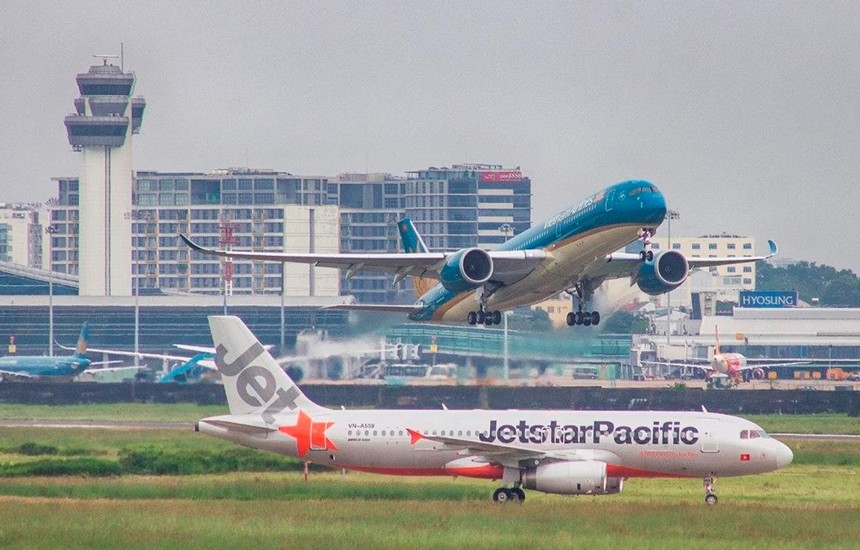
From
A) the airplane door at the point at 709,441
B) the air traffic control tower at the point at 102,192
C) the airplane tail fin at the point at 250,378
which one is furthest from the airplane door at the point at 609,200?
the air traffic control tower at the point at 102,192

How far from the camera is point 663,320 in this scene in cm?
18900

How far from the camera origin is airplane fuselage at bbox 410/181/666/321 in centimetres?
4809

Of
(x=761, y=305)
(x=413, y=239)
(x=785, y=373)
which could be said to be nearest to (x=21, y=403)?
(x=413, y=239)

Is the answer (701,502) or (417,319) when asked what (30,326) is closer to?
(417,319)

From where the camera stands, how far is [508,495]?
44.1 meters

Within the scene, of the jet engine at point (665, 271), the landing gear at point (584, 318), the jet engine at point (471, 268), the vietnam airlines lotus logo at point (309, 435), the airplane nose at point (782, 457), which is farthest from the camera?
the landing gear at point (584, 318)

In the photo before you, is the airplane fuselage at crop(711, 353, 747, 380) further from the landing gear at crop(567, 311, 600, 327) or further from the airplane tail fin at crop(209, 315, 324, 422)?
the airplane tail fin at crop(209, 315, 324, 422)

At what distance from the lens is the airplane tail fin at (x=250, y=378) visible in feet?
156

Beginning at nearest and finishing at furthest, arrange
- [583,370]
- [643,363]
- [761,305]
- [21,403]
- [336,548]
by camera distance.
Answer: [336,548]
[21,403]
[583,370]
[643,363]
[761,305]

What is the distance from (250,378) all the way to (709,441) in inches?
490

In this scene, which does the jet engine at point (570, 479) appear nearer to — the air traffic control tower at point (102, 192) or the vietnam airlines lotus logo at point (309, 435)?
the vietnam airlines lotus logo at point (309, 435)

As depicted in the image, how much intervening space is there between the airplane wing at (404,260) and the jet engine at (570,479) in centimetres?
865

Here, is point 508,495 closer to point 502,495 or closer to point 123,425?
point 502,495

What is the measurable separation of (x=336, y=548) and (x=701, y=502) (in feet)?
46.0
